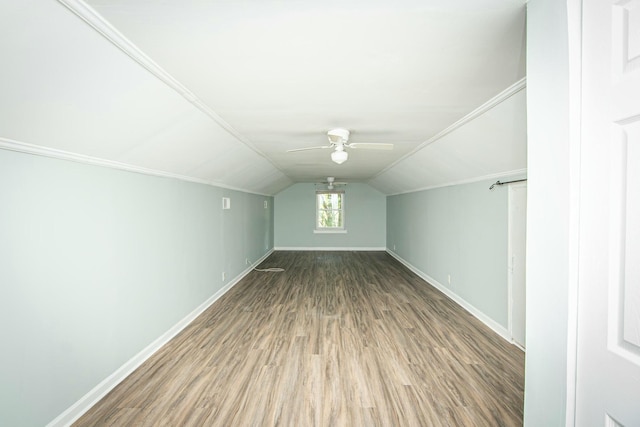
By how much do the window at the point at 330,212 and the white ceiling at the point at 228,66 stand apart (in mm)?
7169

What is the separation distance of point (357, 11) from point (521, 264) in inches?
118

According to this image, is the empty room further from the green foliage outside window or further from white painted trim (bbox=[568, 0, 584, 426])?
the green foliage outside window

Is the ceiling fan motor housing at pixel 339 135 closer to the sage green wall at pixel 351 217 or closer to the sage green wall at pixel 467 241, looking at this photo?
the sage green wall at pixel 467 241

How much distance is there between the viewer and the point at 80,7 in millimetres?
1266

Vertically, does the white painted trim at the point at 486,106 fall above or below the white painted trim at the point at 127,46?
above

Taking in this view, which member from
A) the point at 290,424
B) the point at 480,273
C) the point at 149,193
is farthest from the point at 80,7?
the point at 480,273

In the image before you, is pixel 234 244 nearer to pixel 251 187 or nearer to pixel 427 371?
pixel 251 187

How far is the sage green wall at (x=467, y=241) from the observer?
3457mm

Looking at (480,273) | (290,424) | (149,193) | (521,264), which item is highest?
(149,193)

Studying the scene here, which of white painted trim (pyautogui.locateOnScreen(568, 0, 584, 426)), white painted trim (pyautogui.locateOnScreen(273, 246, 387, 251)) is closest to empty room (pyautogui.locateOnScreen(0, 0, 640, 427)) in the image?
white painted trim (pyautogui.locateOnScreen(568, 0, 584, 426))

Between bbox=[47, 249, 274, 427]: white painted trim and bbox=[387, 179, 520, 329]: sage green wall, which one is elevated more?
bbox=[387, 179, 520, 329]: sage green wall

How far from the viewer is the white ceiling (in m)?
1.34

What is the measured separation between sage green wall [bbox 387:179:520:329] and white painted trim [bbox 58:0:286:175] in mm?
3376

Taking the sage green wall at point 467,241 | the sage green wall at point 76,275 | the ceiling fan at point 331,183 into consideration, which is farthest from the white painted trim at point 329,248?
the sage green wall at point 76,275
